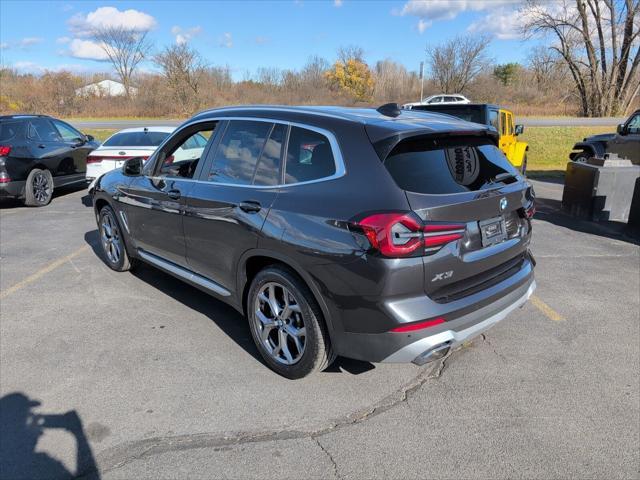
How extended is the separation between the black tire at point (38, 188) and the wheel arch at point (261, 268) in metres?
7.89

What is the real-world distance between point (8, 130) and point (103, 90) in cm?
4703

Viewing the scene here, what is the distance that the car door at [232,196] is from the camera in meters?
3.38

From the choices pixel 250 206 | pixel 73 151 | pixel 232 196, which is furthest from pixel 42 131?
pixel 250 206

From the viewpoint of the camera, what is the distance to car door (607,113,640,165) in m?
10.6

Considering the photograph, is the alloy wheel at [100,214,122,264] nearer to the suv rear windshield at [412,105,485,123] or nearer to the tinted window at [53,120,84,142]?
the tinted window at [53,120,84,142]

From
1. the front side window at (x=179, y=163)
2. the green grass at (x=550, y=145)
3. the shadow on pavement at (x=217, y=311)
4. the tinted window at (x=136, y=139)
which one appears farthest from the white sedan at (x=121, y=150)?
the green grass at (x=550, y=145)

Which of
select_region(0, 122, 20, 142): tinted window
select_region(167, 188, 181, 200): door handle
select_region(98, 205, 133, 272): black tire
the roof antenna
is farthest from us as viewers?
select_region(0, 122, 20, 142): tinted window

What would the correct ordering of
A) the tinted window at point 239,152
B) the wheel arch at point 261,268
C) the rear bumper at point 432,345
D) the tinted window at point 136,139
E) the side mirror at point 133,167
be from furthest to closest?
the tinted window at point 136,139, the side mirror at point 133,167, the tinted window at point 239,152, the wheel arch at point 261,268, the rear bumper at point 432,345

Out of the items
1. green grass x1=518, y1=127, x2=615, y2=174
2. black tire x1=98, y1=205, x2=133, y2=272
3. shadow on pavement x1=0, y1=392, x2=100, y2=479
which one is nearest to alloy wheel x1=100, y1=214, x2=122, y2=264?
black tire x1=98, y1=205, x2=133, y2=272

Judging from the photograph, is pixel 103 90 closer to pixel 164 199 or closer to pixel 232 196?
pixel 164 199

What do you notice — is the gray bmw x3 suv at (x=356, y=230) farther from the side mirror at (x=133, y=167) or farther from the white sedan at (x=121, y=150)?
the white sedan at (x=121, y=150)

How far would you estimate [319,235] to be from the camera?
290cm

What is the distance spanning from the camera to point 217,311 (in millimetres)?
4645

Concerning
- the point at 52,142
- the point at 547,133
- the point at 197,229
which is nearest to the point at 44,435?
the point at 197,229
